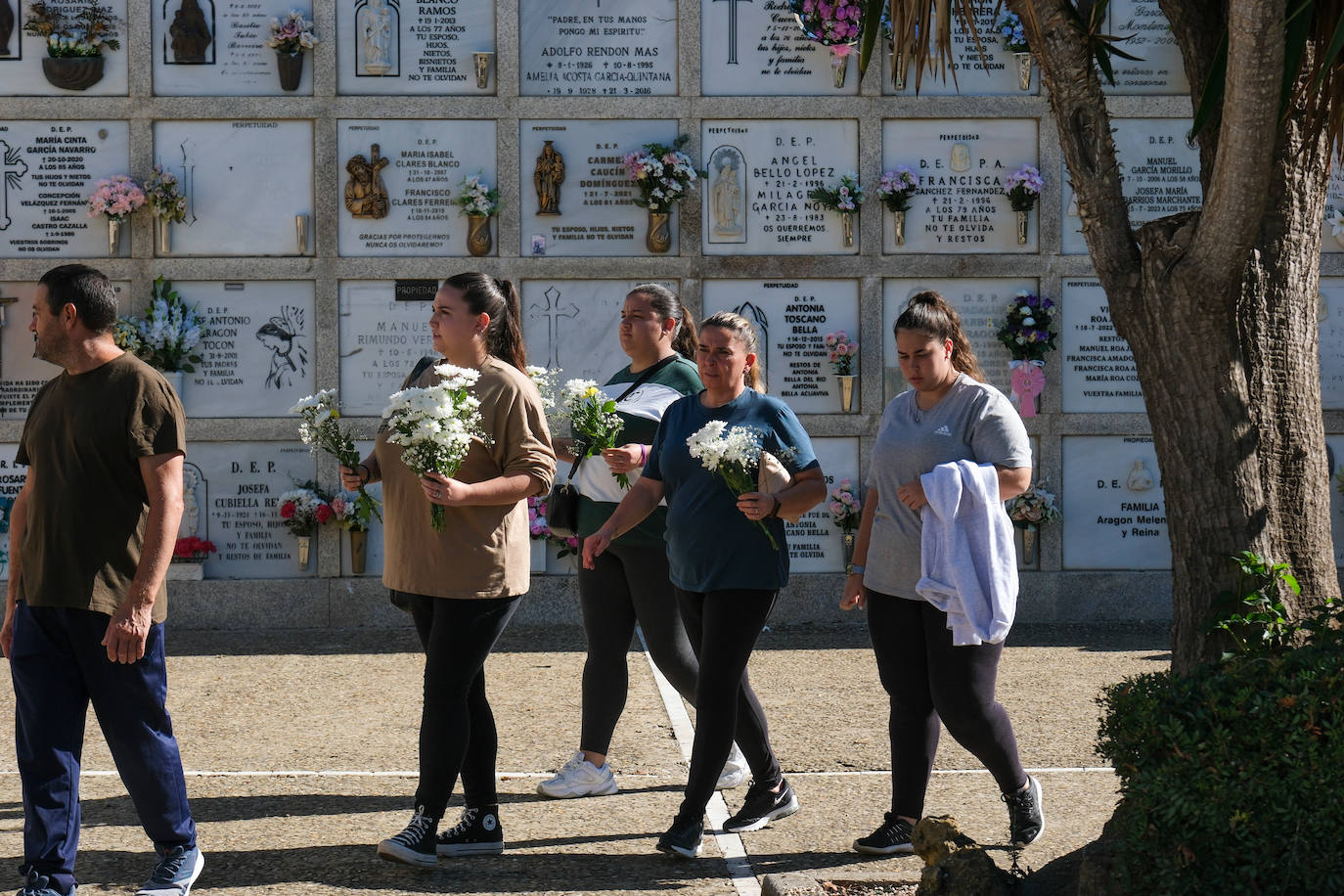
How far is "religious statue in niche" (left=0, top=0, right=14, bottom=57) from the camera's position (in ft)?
25.3

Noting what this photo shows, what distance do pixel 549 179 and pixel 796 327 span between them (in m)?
1.62

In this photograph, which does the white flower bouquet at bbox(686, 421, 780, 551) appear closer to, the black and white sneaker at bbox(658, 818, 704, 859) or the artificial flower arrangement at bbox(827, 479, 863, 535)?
the black and white sneaker at bbox(658, 818, 704, 859)

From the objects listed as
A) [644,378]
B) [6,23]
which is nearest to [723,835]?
[644,378]

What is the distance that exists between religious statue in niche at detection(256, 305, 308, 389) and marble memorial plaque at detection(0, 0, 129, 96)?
151 cm

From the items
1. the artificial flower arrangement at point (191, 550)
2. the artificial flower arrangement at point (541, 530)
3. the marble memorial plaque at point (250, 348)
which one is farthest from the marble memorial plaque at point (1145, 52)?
the artificial flower arrangement at point (191, 550)

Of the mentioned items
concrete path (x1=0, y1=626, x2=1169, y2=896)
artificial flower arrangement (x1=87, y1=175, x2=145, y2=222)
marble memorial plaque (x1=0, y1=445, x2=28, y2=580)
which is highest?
artificial flower arrangement (x1=87, y1=175, x2=145, y2=222)

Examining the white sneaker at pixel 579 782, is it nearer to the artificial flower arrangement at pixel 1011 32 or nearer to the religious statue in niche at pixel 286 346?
the religious statue in niche at pixel 286 346

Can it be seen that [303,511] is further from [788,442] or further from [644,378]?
[788,442]

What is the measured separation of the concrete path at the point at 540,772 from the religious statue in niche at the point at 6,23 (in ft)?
11.3

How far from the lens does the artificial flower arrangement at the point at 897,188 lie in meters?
7.80

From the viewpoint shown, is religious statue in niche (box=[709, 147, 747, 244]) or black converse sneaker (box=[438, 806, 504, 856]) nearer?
black converse sneaker (box=[438, 806, 504, 856])

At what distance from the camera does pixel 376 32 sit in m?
7.87

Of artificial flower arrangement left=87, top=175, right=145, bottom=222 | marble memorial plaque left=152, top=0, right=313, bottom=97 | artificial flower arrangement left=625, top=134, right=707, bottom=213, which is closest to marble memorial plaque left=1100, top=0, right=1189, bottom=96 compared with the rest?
artificial flower arrangement left=625, top=134, right=707, bottom=213

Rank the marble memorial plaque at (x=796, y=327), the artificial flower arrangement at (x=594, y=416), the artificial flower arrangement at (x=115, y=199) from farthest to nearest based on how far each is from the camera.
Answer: the marble memorial plaque at (x=796, y=327)
the artificial flower arrangement at (x=115, y=199)
the artificial flower arrangement at (x=594, y=416)
